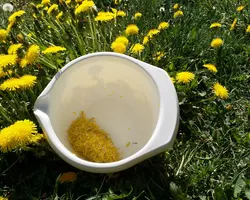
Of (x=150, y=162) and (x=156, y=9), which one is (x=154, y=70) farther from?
(x=156, y=9)

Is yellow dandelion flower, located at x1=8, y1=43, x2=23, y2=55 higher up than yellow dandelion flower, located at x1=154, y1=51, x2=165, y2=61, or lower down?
higher up

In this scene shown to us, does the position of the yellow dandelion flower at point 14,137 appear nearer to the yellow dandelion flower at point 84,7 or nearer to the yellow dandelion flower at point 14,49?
the yellow dandelion flower at point 14,49

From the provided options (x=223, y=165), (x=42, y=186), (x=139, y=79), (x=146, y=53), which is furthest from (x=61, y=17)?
(x=223, y=165)

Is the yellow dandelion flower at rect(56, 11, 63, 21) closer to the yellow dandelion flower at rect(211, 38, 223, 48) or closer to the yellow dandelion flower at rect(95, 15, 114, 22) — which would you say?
the yellow dandelion flower at rect(95, 15, 114, 22)

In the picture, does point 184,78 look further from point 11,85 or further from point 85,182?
point 11,85

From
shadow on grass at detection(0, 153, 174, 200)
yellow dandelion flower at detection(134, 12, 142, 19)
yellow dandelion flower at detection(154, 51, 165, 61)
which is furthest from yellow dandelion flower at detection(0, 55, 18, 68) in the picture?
yellow dandelion flower at detection(134, 12, 142, 19)

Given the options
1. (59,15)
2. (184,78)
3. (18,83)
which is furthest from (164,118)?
(59,15)
